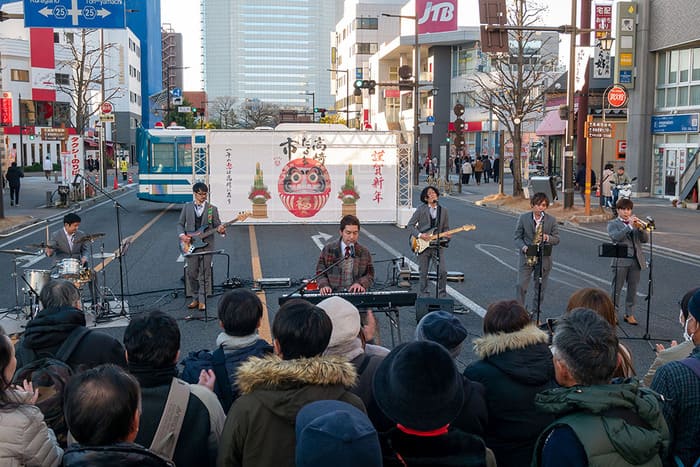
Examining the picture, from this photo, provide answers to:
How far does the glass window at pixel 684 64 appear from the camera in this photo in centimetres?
3150

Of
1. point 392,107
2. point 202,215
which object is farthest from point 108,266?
point 392,107

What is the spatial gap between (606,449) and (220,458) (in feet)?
5.46

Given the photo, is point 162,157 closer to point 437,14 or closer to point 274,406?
point 274,406

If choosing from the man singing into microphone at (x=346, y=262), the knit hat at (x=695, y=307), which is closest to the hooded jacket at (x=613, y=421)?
the knit hat at (x=695, y=307)

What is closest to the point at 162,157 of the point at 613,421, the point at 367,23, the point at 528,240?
the point at 528,240

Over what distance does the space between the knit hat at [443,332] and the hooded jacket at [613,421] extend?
94cm

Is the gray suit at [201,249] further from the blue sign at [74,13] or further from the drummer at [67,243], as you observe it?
the blue sign at [74,13]

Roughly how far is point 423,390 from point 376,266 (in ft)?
41.4

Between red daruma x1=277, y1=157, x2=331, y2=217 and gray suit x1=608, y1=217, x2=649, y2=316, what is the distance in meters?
14.5

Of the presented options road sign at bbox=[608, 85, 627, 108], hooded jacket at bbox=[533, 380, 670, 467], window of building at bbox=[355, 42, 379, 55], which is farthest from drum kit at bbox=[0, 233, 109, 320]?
window of building at bbox=[355, 42, 379, 55]

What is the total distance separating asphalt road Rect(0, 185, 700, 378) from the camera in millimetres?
10406

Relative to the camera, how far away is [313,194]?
24.2 m

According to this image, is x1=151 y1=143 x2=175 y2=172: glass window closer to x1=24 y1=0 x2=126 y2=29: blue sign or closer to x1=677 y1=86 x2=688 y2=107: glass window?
x1=24 y1=0 x2=126 y2=29: blue sign

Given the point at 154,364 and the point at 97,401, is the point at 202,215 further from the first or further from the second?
the point at 97,401
